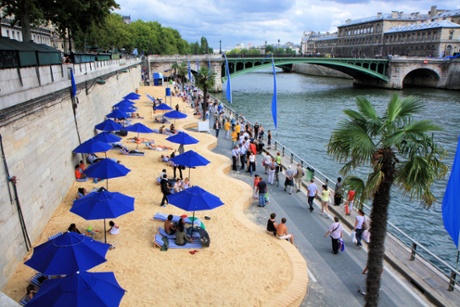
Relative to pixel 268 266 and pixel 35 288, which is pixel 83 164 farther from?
pixel 268 266

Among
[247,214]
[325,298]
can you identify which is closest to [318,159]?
[247,214]

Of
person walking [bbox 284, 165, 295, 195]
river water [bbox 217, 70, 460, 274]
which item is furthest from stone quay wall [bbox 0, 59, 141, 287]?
person walking [bbox 284, 165, 295, 195]

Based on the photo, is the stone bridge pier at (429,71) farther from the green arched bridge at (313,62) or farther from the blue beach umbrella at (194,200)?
the blue beach umbrella at (194,200)

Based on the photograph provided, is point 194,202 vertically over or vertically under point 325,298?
over

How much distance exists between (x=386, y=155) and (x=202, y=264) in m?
6.14

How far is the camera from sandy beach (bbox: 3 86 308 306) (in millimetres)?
9453

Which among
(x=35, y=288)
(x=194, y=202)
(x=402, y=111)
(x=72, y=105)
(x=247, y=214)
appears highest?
(x=402, y=111)

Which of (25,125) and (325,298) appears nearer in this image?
(325,298)

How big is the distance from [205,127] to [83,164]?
1227cm

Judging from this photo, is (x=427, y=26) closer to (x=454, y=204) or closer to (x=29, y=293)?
(x=454, y=204)

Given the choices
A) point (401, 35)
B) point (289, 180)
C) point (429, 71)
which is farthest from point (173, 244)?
point (401, 35)

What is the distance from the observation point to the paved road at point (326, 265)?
9930 mm

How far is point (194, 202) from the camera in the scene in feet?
38.2

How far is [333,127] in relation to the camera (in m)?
39.1
